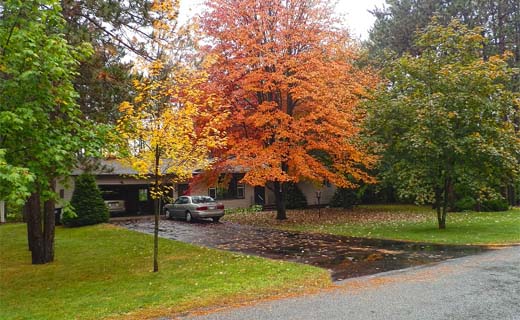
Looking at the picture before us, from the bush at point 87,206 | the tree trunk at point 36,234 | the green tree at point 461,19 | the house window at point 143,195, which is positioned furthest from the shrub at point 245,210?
the tree trunk at point 36,234

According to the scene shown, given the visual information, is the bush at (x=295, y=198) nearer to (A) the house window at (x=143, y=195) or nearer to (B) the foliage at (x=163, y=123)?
(A) the house window at (x=143, y=195)

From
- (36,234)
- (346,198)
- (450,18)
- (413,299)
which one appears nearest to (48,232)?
(36,234)

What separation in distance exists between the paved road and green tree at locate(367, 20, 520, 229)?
6267 mm

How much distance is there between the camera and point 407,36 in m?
30.5

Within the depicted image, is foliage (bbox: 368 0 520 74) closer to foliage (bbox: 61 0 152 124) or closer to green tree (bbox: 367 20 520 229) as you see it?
green tree (bbox: 367 20 520 229)

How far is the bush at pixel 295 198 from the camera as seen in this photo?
99.0 feet

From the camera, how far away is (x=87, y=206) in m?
22.4

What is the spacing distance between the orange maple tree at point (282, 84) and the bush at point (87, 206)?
26.6 feet

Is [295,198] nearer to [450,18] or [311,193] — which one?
[311,193]

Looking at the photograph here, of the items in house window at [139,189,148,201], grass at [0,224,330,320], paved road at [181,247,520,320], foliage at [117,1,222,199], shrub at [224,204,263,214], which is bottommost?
grass at [0,224,330,320]

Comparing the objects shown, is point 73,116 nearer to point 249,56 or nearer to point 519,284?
point 519,284

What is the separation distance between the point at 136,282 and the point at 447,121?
451 inches

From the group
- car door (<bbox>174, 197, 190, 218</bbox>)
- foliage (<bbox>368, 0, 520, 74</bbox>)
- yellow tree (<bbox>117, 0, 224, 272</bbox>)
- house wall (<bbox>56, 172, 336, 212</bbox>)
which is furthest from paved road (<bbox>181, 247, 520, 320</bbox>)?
foliage (<bbox>368, 0, 520, 74</bbox>)

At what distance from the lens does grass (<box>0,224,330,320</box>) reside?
7.17 metres
